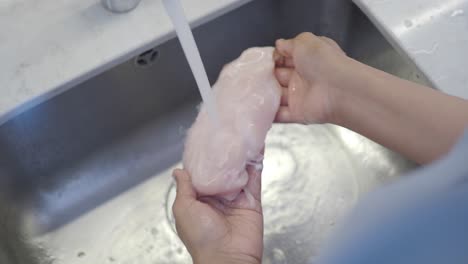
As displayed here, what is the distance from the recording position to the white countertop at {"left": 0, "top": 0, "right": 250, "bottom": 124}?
0.74 metres

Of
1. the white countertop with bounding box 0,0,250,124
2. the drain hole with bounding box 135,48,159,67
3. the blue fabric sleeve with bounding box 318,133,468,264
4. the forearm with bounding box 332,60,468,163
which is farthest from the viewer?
the drain hole with bounding box 135,48,159,67

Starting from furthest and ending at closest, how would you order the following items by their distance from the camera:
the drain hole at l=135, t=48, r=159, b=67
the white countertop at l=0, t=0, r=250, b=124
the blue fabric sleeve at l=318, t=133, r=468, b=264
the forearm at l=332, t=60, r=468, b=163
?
the drain hole at l=135, t=48, r=159, b=67
the white countertop at l=0, t=0, r=250, b=124
the forearm at l=332, t=60, r=468, b=163
the blue fabric sleeve at l=318, t=133, r=468, b=264

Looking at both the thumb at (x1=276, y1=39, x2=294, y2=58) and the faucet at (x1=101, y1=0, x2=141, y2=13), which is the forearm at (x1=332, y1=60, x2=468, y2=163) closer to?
the thumb at (x1=276, y1=39, x2=294, y2=58)

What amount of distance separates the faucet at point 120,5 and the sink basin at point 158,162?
0.09 meters

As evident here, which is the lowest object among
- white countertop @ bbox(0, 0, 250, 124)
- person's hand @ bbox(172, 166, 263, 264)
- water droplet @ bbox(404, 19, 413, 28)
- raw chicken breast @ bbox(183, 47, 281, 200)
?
person's hand @ bbox(172, 166, 263, 264)

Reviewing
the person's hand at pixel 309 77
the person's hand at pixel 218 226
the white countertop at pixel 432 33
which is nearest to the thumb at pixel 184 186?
the person's hand at pixel 218 226

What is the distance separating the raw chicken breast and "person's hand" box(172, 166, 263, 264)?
0.6 inches

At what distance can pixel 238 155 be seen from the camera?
74 cm

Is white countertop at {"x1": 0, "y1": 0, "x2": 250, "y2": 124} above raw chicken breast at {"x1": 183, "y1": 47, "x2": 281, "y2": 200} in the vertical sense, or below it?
above

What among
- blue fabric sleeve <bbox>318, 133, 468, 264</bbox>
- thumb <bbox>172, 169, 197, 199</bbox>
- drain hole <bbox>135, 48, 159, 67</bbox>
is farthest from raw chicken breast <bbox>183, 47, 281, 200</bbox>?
blue fabric sleeve <bbox>318, 133, 468, 264</bbox>

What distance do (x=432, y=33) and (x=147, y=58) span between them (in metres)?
0.42

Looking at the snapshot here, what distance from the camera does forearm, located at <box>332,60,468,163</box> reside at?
2.07ft

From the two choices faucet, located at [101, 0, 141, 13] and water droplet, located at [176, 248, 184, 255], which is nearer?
faucet, located at [101, 0, 141, 13]

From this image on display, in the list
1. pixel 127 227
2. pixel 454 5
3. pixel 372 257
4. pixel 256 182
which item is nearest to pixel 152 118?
pixel 127 227
